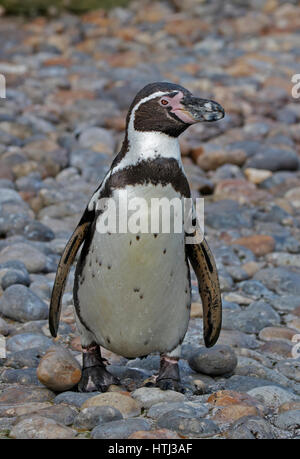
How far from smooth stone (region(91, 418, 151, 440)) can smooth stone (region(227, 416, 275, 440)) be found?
372 mm

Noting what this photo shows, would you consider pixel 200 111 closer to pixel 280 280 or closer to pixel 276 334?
pixel 276 334

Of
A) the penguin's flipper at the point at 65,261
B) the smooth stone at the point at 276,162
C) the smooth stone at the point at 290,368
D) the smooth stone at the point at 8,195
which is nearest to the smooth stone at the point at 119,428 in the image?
the penguin's flipper at the point at 65,261

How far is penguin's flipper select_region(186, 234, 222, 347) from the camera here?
14.0 feet

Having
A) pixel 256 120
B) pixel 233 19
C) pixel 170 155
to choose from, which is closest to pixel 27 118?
pixel 256 120

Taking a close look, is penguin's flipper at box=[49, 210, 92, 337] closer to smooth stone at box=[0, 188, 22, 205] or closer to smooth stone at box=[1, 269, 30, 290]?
smooth stone at box=[1, 269, 30, 290]

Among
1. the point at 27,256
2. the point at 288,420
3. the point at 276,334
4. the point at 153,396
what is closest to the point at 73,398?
Answer: the point at 153,396

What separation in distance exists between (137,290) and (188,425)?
0.76 metres

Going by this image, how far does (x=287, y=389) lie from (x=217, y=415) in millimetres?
725

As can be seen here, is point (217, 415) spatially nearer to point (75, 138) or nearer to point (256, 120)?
point (75, 138)

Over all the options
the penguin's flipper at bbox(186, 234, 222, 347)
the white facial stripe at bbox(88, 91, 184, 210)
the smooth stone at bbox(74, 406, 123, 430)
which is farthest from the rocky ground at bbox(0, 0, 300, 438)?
the white facial stripe at bbox(88, 91, 184, 210)

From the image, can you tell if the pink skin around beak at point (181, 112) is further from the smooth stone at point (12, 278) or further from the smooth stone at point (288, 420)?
the smooth stone at point (12, 278)

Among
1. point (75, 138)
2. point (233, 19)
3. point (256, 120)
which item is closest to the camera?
point (75, 138)

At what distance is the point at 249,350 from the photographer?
4.80 m

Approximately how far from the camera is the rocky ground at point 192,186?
3754 millimetres
